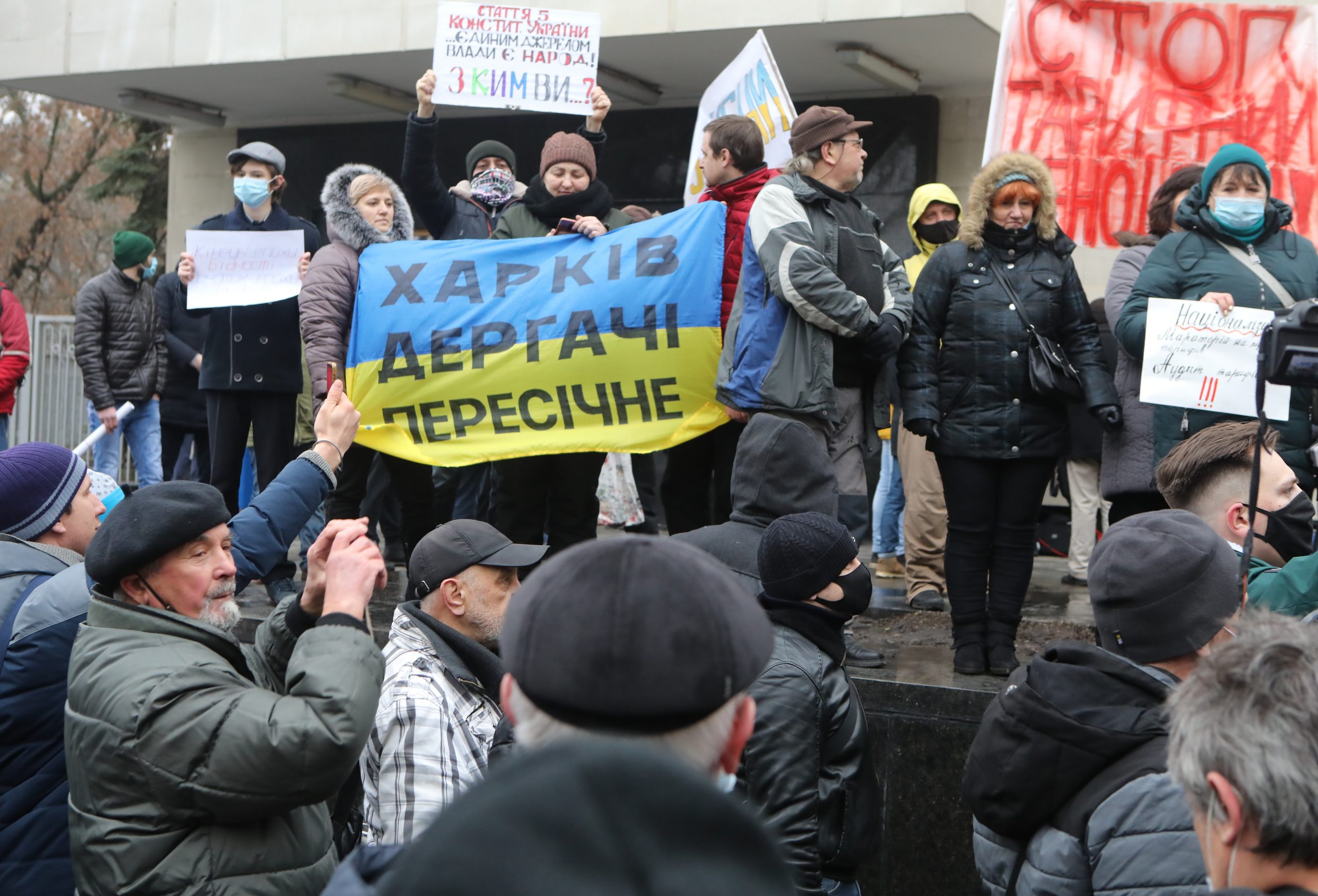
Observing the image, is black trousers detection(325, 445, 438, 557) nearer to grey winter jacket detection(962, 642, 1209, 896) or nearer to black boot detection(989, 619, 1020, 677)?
black boot detection(989, 619, 1020, 677)

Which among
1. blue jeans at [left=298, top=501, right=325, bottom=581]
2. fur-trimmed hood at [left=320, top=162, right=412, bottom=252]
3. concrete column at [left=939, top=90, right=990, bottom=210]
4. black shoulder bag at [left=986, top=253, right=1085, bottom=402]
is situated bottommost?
blue jeans at [left=298, top=501, right=325, bottom=581]

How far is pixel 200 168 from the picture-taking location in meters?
13.6

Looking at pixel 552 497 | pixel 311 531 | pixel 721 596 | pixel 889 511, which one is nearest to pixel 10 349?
pixel 311 531

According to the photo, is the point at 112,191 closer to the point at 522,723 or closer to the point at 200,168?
the point at 200,168

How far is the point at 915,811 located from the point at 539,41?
4.29m

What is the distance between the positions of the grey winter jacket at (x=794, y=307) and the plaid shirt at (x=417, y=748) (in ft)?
7.69

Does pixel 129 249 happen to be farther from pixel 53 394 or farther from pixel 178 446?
pixel 53 394

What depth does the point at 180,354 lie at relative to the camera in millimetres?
8633

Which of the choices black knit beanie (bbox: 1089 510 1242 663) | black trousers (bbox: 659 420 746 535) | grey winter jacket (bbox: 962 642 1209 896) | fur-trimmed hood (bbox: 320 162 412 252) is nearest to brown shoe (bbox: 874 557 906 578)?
black trousers (bbox: 659 420 746 535)

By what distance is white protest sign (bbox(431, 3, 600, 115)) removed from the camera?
6.89 meters

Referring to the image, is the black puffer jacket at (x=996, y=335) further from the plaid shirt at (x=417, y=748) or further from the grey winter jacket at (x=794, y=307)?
the plaid shirt at (x=417, y=748)

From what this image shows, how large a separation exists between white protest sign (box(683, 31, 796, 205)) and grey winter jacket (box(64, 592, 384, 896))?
4.53 m

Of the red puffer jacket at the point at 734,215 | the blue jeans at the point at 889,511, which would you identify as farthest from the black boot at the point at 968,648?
the blue jeans at the point at 889,511

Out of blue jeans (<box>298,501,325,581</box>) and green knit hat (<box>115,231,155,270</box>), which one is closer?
blue jeans (<box>298,501,325,581</box>)
